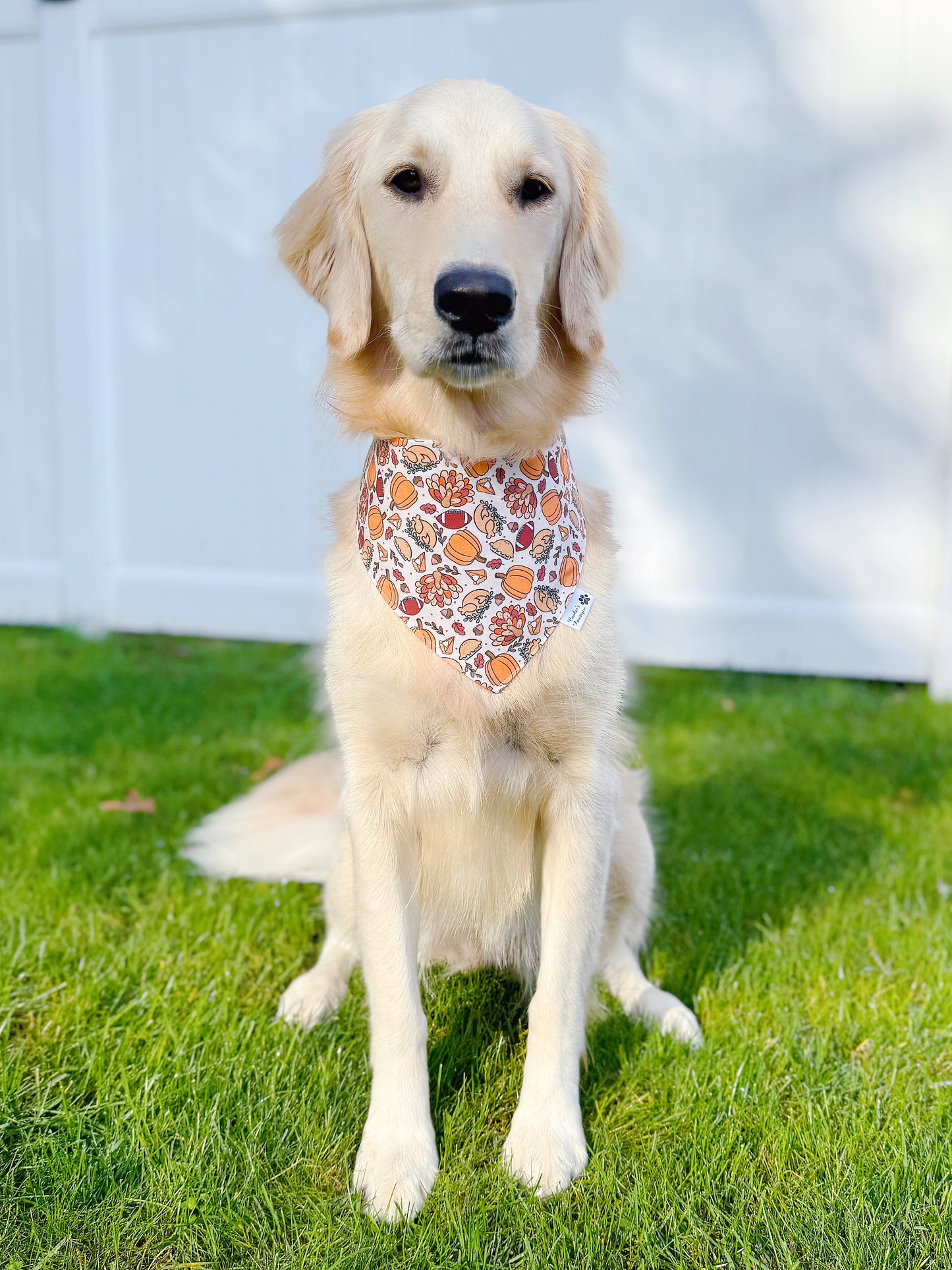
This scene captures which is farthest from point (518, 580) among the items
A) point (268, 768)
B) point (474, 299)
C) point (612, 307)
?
point (612, 307)

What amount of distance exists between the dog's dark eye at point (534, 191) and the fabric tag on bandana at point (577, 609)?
0.64 m

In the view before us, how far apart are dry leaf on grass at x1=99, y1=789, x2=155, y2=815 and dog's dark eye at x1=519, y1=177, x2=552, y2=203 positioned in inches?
82.4

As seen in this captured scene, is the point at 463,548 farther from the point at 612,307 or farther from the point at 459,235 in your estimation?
the point at 612,307

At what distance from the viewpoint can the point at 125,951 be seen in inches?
90.3

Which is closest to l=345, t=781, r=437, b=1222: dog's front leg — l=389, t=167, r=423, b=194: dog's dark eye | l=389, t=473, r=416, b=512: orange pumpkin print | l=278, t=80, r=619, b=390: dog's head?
l=389, t=473, r=416, b=512: orange pumpkin print

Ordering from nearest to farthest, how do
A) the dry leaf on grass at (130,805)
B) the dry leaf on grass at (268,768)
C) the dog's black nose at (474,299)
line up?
1. the dog's black nose at (474,299)
2. the dry leaf on grass at (130,805)
3. the dry leaf on grass at (268,768)

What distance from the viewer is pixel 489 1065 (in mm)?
1957

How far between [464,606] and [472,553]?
10cm

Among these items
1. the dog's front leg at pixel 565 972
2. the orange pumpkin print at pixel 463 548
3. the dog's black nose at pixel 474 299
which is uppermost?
the dog's black nose at pixel 474 299

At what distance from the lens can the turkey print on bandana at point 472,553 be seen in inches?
69.4

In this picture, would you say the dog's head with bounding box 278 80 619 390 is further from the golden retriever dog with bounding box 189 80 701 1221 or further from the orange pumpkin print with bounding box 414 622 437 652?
the orange pumpkin print with bounding box 414 622 437 652

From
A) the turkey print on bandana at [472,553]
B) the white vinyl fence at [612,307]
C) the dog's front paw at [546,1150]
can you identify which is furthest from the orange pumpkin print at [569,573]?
the white vinyl fence at [612,307]

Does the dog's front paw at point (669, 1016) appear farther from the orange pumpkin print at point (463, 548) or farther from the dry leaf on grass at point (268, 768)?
the dry leaf on grass at point (268, 768)

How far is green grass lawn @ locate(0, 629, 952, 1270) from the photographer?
5.16 ft
